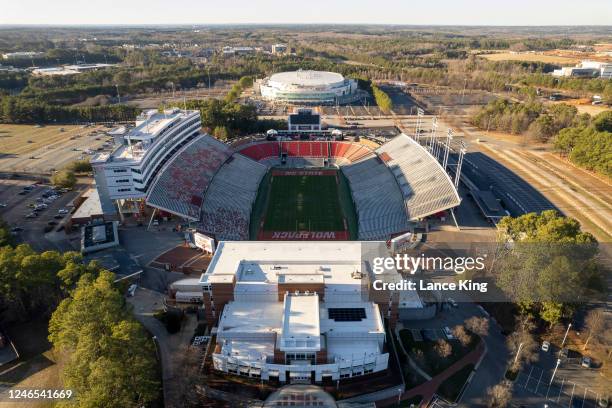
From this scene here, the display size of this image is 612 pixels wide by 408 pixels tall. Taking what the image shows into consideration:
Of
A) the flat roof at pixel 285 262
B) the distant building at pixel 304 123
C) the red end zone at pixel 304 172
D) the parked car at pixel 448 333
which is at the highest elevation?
the distant building at pixel 304 123

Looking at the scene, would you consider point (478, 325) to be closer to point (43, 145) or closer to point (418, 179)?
point (418, 179)

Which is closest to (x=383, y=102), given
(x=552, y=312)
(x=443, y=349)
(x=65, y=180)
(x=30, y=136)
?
(x=65, y=180)

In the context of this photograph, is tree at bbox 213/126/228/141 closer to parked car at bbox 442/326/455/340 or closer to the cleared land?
the cleared land

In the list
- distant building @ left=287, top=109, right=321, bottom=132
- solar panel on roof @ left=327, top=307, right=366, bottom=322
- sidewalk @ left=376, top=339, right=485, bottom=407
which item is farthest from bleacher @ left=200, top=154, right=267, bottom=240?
sidewalk @ left=376, top=339, right=485, bottom=407

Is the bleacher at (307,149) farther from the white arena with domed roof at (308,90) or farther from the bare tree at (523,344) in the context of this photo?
the white arena with domed roof at (308,90)

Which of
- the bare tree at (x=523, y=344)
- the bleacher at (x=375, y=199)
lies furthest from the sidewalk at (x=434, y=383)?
the bleacher at (x=375, y=199)
